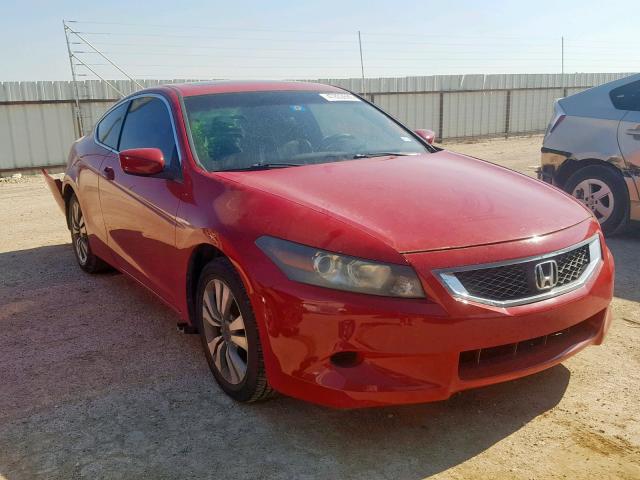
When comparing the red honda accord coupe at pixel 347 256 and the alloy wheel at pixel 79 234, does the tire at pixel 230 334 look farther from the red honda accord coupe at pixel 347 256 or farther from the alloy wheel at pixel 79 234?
the alloy wheel at pixel 79 234

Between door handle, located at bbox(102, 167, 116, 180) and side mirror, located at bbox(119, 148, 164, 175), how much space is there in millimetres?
812

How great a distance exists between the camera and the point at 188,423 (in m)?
2.91

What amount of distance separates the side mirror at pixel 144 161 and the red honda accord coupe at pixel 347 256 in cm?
1

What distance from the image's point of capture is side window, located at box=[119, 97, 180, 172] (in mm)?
3658

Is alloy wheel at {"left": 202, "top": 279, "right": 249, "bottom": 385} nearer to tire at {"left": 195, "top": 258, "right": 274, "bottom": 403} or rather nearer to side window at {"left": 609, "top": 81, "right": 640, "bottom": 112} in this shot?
tire at {"left": 195, "top": 258, "right": 274, "bottom": 403}

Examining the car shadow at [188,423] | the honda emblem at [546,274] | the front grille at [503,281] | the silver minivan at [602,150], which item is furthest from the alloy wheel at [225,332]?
the silver minivan at [602,150]

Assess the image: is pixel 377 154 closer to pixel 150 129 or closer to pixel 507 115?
pixel 150 129

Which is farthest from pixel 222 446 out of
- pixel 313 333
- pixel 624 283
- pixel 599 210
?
pixel 599 210

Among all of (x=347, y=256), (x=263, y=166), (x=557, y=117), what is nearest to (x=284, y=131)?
(x=263, y=166)

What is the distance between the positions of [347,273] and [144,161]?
1.52m

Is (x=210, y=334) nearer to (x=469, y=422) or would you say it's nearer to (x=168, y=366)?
(x=168, y=366)

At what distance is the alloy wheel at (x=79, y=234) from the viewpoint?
533 cm

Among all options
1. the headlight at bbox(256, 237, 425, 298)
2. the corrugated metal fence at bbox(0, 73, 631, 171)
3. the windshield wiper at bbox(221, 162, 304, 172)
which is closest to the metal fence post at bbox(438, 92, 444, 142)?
the corrugated metal fence at bbox(0, 73, 631, 171)

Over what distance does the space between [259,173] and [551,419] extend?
181cm
